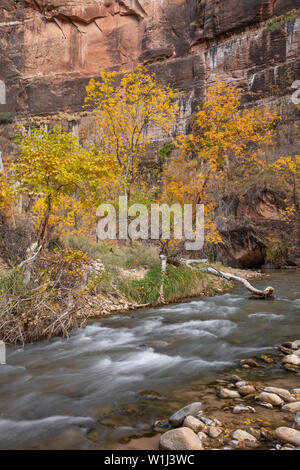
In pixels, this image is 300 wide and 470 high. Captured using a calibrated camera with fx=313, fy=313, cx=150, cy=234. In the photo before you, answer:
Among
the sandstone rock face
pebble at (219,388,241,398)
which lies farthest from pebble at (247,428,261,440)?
the sandstone rock face

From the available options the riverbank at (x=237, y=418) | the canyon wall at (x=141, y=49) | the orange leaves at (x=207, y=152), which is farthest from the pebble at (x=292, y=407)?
the canyon wall at (x=141, y=49)

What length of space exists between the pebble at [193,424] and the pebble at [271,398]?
0.81m

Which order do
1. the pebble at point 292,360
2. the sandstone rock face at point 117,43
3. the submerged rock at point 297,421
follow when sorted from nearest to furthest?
the submerged rock at point 297,421
the pebble at point 292,360
the sandstone rock face at point 117,43

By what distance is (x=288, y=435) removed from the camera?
2438mm

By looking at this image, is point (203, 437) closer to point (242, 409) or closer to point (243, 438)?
point (243, 438)

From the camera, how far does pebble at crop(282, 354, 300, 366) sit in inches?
166

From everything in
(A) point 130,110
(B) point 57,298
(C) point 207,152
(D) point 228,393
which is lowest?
(D) point 228,393

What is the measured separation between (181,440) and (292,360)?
2.51m

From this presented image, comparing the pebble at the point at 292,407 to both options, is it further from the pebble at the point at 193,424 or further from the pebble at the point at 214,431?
the pebble at the point at 193,424

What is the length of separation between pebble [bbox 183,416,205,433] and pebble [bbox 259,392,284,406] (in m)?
0.81

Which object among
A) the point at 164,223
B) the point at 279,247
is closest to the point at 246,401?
the point at 164,223

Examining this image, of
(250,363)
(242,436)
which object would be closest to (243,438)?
(242,436)

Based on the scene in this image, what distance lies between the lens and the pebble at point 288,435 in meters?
2.39

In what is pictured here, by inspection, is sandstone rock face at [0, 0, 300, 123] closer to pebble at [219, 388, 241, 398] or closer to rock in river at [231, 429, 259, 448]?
pebble at [219, 388, 241, 398]
